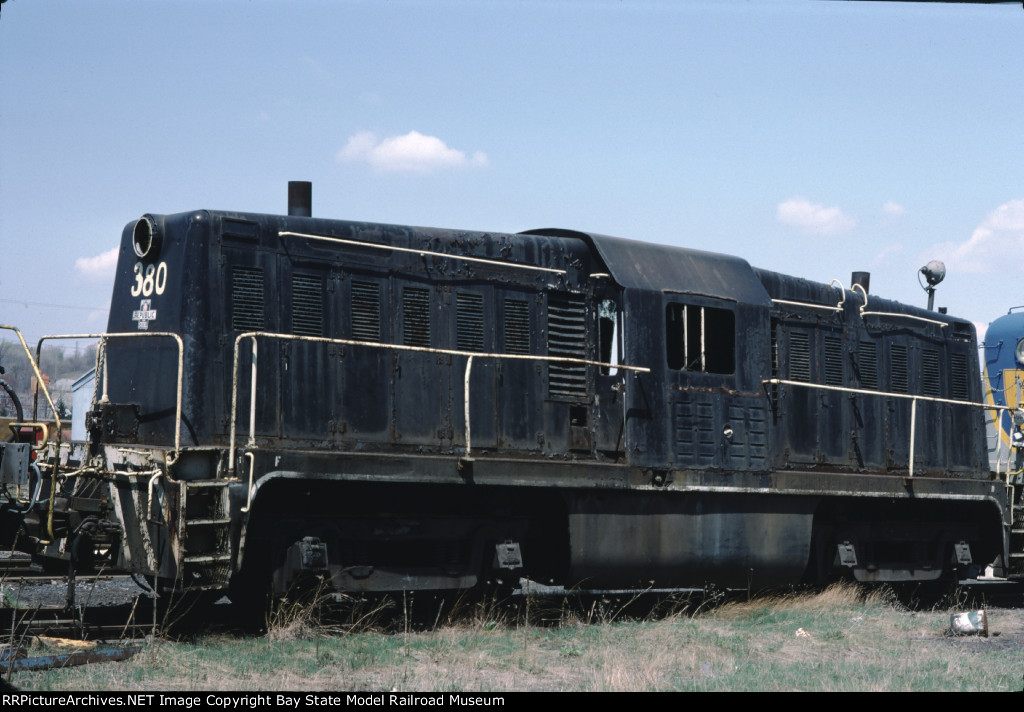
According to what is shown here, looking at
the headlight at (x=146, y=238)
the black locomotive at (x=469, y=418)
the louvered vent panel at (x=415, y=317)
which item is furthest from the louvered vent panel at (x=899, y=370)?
the headlight at (x=146, y=238)

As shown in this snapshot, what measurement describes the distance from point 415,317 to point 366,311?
48cm

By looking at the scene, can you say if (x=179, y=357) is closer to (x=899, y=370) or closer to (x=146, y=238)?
(x=146, y=238)

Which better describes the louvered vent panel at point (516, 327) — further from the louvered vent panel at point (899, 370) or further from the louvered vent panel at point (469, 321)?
the louvered vent panel at point (899, 370)

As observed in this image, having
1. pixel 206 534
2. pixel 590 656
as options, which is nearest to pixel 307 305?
pixel 206 534

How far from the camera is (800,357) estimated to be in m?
12.3

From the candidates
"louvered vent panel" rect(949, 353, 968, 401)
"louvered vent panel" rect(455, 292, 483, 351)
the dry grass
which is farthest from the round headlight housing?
"louvered vent panel" rect(949, 353, 968, 401)

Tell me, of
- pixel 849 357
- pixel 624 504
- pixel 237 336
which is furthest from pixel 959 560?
pixel 237 336

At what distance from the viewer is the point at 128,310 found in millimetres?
9812

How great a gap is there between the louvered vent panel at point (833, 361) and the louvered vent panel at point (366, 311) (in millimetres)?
5613

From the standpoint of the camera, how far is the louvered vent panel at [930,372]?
1363 cm

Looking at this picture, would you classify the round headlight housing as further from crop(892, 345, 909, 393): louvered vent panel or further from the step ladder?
crop(892, 345, 909, 393): louvered vent panel

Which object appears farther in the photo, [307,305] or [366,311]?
[366,311]
